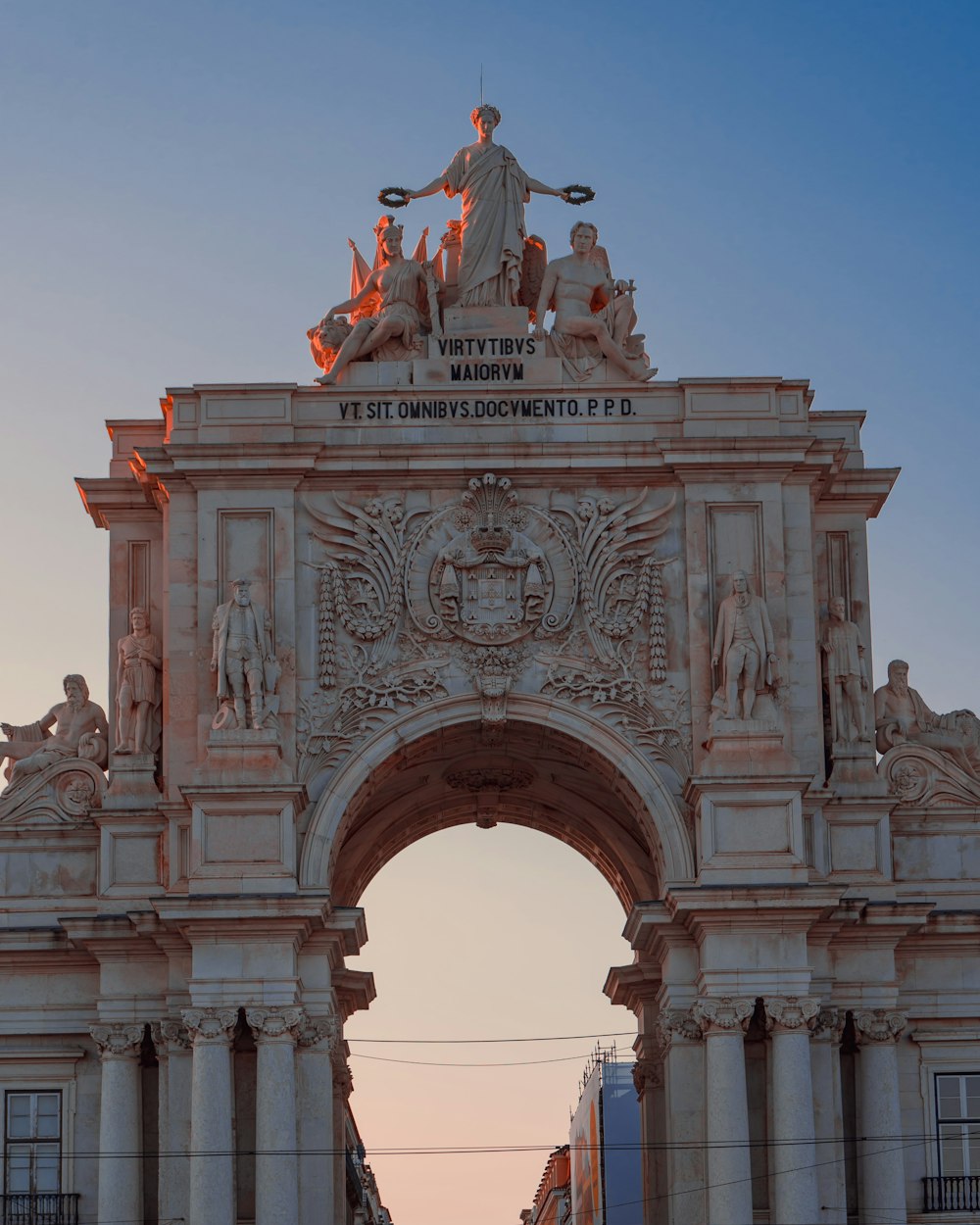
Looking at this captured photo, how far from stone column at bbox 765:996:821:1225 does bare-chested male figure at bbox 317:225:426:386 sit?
10.8 metres

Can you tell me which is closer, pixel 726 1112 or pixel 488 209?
pixel 726 1112

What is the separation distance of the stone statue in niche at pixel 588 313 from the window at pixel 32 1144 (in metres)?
12.4

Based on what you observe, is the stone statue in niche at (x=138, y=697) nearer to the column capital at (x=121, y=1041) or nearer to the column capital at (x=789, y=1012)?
the column capital at (x=121, y=1041)

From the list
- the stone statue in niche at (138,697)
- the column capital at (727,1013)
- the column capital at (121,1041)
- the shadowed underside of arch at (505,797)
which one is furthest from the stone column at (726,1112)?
the stone statue in niche at (138,697)

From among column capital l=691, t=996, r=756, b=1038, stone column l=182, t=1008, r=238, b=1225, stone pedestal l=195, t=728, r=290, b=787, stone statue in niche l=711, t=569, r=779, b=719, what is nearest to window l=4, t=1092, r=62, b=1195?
stone column l=182, t=1008, r=238, b=1225

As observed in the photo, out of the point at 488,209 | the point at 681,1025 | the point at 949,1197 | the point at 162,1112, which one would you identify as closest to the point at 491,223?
the point at 488,209

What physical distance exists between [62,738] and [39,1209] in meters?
6.53

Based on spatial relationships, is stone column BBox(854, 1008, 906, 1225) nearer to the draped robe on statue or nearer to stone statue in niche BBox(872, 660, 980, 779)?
stone statue in niche BBox(872, 660, 980, 779)

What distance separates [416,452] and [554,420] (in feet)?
6.57

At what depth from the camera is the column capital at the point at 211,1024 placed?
37938 mm

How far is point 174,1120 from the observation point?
38.7 metres

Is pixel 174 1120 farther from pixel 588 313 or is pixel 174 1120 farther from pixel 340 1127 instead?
pixel 588 313

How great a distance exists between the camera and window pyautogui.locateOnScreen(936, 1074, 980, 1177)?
131ft

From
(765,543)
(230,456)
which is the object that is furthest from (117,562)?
(765,543)
